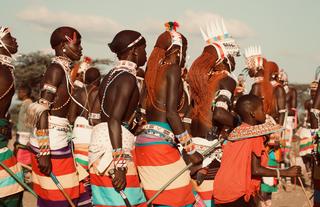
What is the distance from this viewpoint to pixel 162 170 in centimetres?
554

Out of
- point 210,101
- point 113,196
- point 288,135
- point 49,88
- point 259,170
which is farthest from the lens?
point 288,135

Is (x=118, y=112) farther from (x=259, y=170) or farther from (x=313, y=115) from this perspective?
(x=313, y=115)

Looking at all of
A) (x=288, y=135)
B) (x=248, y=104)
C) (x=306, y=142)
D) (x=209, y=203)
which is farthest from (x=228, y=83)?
(x=288, y=135)

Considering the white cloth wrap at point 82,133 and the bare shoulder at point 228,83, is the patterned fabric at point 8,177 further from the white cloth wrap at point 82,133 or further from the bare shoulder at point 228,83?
the white cloth wrap at point 82,133

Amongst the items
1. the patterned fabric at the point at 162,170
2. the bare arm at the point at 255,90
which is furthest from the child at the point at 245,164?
the bare arm at the point at 255,90

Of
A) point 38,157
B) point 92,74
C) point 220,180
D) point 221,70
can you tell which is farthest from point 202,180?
point 92,74

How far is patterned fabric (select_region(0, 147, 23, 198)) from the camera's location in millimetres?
5867

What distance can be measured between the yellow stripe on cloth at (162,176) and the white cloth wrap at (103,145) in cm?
38

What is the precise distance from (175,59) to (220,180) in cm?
127

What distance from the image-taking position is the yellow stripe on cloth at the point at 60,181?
6.14 meters

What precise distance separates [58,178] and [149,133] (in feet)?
4.08

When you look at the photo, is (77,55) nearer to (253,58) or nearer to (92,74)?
(92,74)

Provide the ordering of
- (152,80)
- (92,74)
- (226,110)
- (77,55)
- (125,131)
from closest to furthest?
(125,131) < (152,80) < (226,110) < (77,55) < (92,74)

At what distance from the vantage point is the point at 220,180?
5.77m
